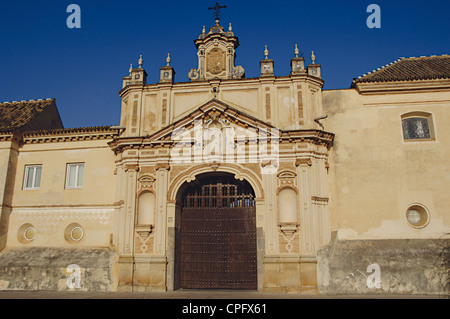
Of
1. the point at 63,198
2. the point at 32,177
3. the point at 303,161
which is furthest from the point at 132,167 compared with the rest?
the point at 303,161

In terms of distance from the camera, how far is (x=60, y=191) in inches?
814

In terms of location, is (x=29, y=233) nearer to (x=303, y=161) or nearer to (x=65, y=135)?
(x=65, y=135)

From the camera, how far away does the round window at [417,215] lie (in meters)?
17.9

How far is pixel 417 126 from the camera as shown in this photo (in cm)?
1930

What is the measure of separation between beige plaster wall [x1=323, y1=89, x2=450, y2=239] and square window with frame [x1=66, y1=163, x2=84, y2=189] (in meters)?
12.5

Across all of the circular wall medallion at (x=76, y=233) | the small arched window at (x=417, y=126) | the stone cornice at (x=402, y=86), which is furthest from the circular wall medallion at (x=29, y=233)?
the small arched window at (x=417, y=126)

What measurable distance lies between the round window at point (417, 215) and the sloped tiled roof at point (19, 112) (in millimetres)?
20247

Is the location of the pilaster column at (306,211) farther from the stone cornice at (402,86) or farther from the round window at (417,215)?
the stone cornice at (402,86)

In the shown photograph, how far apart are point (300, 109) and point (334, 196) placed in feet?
14.1

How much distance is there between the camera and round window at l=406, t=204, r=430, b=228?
17922 millimetres

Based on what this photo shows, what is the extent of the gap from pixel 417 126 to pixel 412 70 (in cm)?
337

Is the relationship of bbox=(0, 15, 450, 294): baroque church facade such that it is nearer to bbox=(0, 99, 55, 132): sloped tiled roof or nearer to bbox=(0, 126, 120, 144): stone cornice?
bbox=(0, 126, 120, 144): stone cornice
